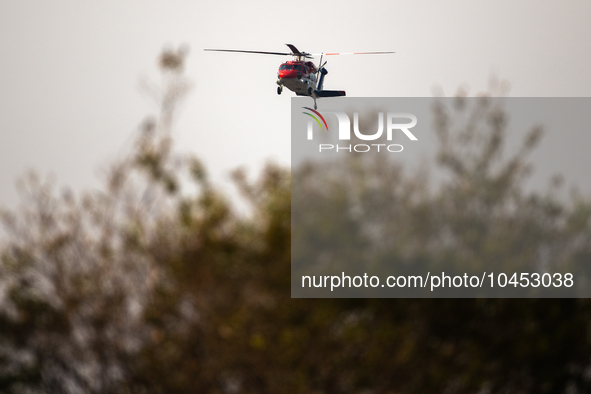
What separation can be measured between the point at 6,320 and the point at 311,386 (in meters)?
6.09

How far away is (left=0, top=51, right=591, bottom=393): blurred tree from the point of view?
11.5m

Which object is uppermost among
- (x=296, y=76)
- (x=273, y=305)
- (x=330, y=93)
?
(x=296, y=76)

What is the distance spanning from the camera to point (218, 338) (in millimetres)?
11992

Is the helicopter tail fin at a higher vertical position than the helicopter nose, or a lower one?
lower

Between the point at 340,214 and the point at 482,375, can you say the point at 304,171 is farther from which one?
the point at 482,375

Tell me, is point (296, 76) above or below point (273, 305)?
above

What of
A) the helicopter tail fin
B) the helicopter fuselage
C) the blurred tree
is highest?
the helicopter fuselage

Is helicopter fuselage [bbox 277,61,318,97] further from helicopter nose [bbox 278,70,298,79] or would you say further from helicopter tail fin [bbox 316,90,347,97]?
helicopter tail fin [bbox 316,90,347,97]

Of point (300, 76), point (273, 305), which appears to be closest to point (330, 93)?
point (300, 76)

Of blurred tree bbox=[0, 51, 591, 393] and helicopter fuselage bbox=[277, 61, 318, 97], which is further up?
helicopter fuselage bbox=[277, 61, 318, 97]

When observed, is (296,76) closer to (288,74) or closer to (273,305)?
(288,74)

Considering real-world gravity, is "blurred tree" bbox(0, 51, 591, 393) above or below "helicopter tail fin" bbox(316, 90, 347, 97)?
below

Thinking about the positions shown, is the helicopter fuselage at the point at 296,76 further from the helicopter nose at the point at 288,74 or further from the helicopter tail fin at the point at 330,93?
the helicopter tail fin at the point at 330,93

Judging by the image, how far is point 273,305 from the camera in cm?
1342
